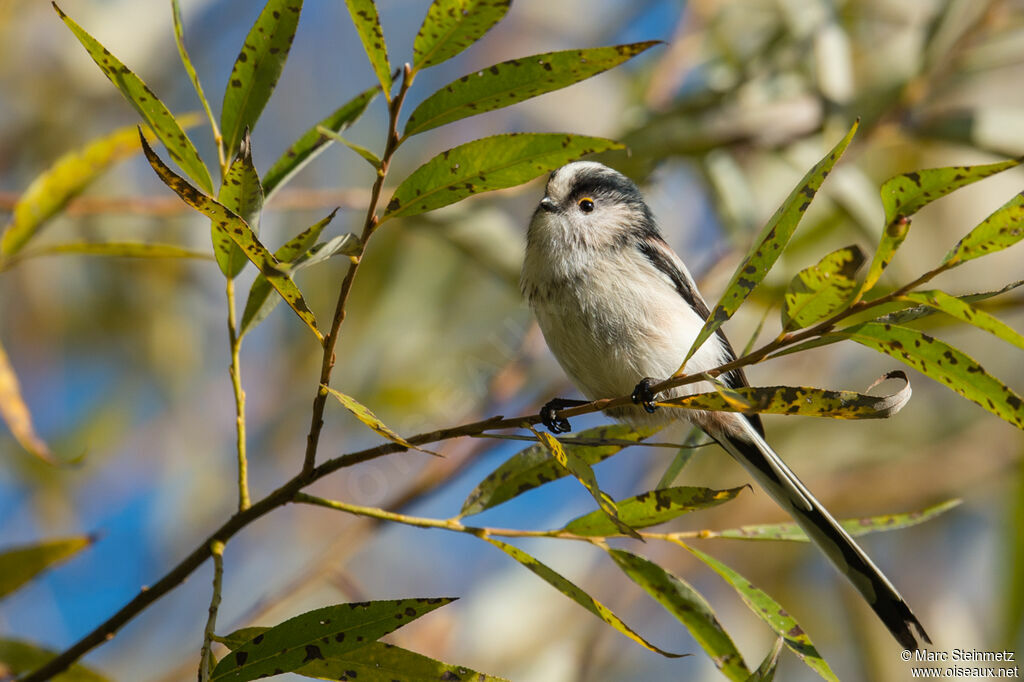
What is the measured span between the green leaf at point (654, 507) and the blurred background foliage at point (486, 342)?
1.22 meters

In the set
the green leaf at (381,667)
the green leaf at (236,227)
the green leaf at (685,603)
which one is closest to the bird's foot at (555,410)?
the green leaf at (685,603)

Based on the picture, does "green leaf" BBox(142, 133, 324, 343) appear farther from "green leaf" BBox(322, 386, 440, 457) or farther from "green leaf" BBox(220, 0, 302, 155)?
"green leaf" BBox(220, 0, 302, 155)

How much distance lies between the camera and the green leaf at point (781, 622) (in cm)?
107

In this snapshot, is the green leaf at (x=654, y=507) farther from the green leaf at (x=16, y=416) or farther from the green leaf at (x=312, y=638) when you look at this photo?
the green leaf at (x=16, y=416)

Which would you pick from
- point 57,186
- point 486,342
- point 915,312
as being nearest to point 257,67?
point 57,186

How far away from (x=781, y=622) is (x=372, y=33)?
78 cm

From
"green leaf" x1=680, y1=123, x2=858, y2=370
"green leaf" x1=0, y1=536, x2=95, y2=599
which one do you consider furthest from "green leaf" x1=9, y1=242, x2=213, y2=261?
"green leaf" x1=680, y1=123, x2=858, y2=370

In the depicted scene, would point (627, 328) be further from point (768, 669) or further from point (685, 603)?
point (768, 669)

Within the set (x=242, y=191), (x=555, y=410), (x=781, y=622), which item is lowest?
(x=781, y=622)

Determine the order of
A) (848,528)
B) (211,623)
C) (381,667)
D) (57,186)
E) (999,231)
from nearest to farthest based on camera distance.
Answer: (999,231), (211,623), (381,667), (848,528), (57,186)

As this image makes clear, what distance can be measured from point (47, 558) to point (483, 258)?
1271 millimetres

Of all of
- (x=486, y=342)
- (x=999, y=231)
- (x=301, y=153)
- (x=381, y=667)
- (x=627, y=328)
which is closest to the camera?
(x=999, y=231)

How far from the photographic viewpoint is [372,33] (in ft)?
2.94

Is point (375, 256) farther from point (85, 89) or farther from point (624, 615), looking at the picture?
point (624, 615)
